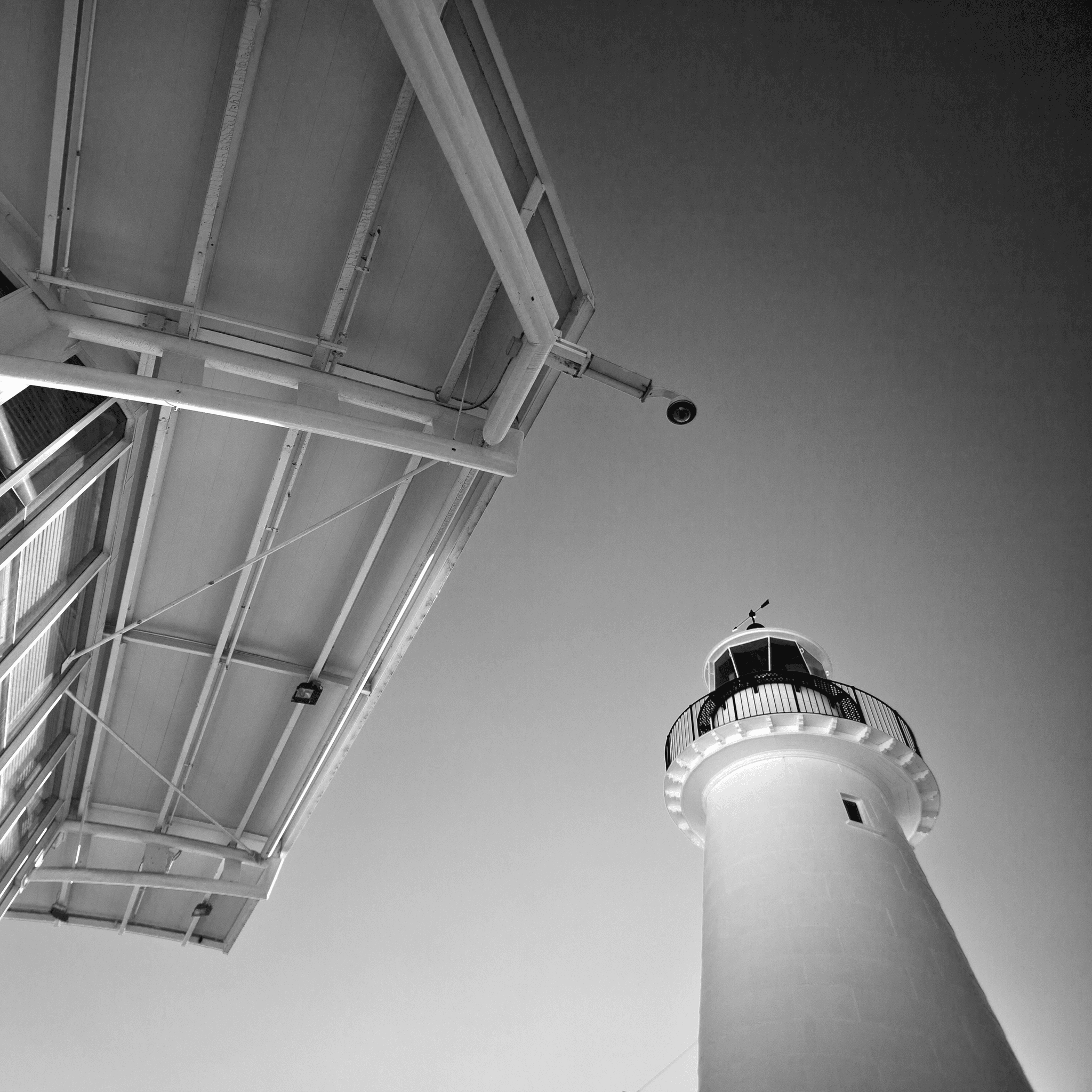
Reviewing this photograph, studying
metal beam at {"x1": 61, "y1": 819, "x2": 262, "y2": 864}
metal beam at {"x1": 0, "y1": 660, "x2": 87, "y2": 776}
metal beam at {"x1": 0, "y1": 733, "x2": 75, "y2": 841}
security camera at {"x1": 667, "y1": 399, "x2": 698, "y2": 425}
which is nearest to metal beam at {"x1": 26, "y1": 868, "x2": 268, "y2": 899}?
metal beam at {"x1": 61, "y1": 819, "x2": 262, "y2": 864}

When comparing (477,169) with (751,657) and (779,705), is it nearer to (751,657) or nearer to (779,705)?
(779,705)

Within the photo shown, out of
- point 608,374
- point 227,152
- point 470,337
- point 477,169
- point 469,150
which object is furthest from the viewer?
point 470,337

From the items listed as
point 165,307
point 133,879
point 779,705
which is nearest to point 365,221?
point 165,307

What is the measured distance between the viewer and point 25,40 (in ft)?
21.9

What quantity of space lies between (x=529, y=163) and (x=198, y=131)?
329cm

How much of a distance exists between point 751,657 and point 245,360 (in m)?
11.5

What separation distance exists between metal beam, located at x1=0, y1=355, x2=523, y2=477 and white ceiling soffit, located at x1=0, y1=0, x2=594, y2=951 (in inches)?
1.2

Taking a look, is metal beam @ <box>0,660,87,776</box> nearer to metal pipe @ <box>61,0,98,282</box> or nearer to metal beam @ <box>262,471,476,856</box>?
metal beam @ <box>262,471,476,856</box>

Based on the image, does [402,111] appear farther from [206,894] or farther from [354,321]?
[206,894]

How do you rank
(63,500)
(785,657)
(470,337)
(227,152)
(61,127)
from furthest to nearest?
(785,657)
(470,337)
(63,500)
(227,152)
(61,127)

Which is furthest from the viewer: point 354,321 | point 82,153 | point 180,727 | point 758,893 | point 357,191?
point 180,727

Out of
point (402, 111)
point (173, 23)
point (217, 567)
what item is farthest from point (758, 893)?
point (173, 23)

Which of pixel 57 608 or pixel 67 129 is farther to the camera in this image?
pixel 57 608

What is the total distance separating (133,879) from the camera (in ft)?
43.5
